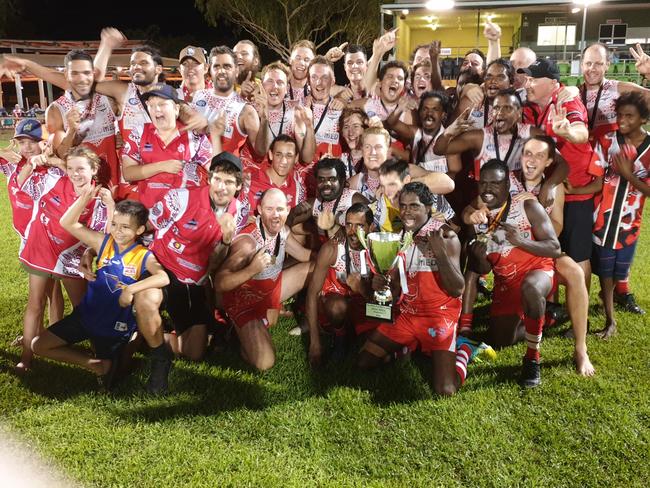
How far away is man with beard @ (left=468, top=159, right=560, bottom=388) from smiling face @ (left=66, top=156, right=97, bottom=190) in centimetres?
284

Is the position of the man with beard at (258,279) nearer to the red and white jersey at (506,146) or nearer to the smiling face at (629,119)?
the red and white jersey at (506,146)

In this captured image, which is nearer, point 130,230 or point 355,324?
point 130,230

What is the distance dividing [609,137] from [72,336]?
4.59 meters

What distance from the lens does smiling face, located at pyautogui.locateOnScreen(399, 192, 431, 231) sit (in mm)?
3832

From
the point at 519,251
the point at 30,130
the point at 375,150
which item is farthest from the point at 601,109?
the point at 30,130

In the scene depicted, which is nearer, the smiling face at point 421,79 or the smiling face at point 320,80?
the smiling face at point 320,80

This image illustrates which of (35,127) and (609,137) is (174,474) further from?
(609,137)

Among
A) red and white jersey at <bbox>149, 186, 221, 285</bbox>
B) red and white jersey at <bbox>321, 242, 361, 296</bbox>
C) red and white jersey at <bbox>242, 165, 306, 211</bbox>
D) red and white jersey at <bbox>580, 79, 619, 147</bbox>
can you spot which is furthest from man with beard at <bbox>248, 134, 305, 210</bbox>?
red and white jersey at <bbox>580, 79, 619, 147</bbox>

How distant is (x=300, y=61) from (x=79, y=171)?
258 centimetres

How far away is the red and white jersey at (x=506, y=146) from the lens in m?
4.48

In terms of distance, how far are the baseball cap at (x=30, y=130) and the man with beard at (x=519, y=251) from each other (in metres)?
3.42

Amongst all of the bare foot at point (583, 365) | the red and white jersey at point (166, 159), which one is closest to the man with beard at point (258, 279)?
the red and white jersey at point (166, 159)

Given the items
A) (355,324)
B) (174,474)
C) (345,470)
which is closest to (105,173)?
(355,324)

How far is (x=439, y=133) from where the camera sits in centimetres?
491
